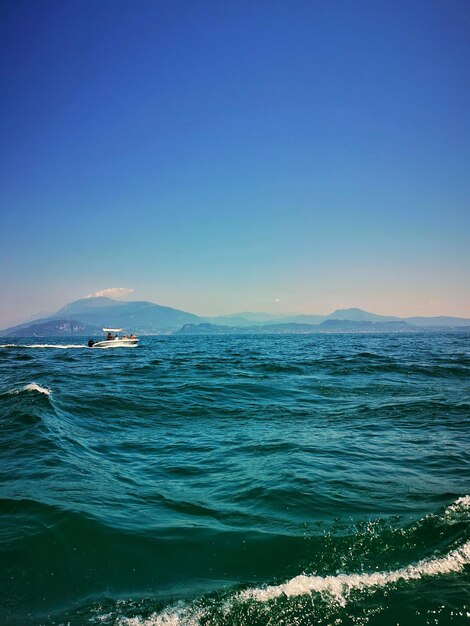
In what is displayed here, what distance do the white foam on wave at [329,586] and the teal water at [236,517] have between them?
0.02 meters

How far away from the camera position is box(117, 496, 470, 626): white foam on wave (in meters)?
3.79

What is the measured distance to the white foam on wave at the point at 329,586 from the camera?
379 cm

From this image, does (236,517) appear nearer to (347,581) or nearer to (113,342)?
(347,581)

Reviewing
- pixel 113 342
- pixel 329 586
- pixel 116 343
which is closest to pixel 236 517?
pixel 329 586

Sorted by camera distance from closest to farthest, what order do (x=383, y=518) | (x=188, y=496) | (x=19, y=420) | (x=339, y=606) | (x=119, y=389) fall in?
(x=339, y=606) → (x=383, y=518) → (x=188, y=496) → (x=19, y=420) → (x=119, y=389)

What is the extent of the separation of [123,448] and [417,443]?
8.02 metres

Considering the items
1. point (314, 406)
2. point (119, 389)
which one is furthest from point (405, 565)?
point (119, 389)

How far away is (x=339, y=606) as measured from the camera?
388 centimetres

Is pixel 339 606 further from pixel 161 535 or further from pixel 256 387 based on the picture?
pixel 256 387

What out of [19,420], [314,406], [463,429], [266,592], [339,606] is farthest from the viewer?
[314,406]

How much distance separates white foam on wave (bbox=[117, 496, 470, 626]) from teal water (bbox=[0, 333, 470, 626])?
0.7 inches

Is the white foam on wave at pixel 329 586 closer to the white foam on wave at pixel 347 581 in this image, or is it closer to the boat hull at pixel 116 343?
the white foam on wave at pixel 347 581

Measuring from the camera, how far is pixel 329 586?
13.9 ft

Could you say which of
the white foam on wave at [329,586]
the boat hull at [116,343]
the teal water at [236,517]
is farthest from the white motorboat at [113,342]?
the white foam on wave at [329,586]
